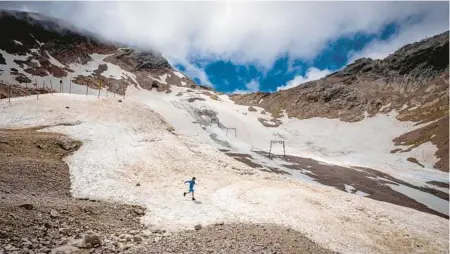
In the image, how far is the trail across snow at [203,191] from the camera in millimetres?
27703

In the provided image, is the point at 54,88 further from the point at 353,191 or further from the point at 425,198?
the point at 425,198

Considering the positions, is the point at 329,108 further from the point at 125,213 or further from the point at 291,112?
the point at 125,213

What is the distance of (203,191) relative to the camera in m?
34.2

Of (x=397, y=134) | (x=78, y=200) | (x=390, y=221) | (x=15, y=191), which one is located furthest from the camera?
(x=397, y=134)

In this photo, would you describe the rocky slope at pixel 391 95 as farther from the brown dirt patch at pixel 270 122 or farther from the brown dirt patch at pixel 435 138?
the brown dirt patch at pixel 270 122

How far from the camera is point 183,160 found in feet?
143

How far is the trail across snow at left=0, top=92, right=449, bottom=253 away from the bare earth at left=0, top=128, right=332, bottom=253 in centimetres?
212

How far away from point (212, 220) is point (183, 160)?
1829cm

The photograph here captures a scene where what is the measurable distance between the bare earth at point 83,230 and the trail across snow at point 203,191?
2.12 metres

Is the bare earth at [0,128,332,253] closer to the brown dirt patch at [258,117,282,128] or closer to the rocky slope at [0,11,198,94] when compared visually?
the rocky slope at [0,11,198,94]

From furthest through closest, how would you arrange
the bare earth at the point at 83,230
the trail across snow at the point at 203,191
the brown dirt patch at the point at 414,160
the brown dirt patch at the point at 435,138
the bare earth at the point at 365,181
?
the brown dirt patch at the point at 414,160 < the brown dirt patch at the point at 435,138 < the bare earth at the point at 365,181 < the trail across snow at the point at 203,191 < the bare earth at the point at 83,230

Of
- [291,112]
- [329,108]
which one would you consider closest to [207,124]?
[291,112]

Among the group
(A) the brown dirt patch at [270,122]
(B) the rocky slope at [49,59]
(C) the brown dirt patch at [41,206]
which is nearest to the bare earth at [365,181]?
(C) the brown dirt patch at [41,206]

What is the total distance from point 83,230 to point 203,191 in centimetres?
1648
